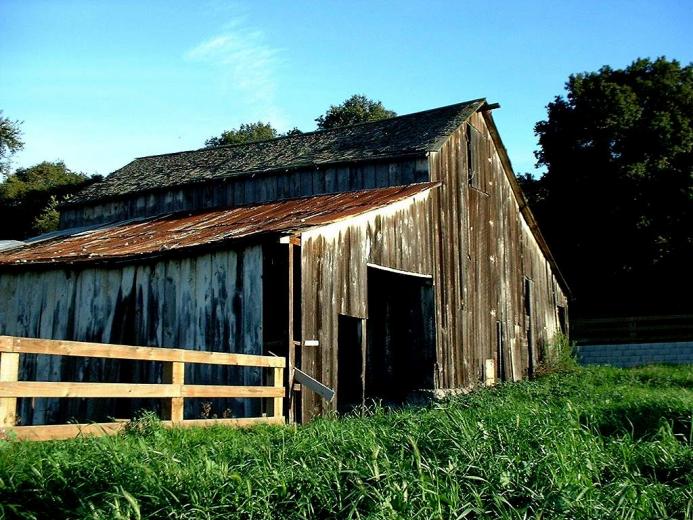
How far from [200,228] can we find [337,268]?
3.88 m

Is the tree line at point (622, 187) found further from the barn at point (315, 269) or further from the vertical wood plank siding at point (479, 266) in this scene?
the vertical wood plank siding at point (479, 266)

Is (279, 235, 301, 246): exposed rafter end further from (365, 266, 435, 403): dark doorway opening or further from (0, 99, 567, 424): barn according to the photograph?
(365, 266, 435, 403): dark doorway opening

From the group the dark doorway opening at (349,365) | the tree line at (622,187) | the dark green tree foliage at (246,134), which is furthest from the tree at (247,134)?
the dark doorway opening at (349,365)

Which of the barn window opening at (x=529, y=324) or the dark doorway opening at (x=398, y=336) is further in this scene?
the barn window opening at (x=529, y=324)

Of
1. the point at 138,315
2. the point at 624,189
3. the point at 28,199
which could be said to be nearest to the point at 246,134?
the point at 28,199

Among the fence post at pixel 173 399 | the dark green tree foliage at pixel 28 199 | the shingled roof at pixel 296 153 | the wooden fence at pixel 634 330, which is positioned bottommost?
the fence post at pixel 173 399

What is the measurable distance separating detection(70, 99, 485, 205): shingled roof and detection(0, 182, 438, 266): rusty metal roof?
1671 millimetres

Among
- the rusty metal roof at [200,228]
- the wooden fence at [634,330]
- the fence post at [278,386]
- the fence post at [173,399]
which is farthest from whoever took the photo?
the wooden fence at [634,330]

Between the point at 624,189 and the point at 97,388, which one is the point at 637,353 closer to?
the point at 624,189

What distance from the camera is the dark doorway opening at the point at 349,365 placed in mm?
14742

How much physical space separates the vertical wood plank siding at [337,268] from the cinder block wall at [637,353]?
14.0 m

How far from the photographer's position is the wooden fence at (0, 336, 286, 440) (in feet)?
21.9

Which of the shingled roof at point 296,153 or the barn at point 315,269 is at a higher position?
the shingled roof at point 296,153

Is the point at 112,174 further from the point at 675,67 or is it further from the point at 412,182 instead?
the point at 675,67
